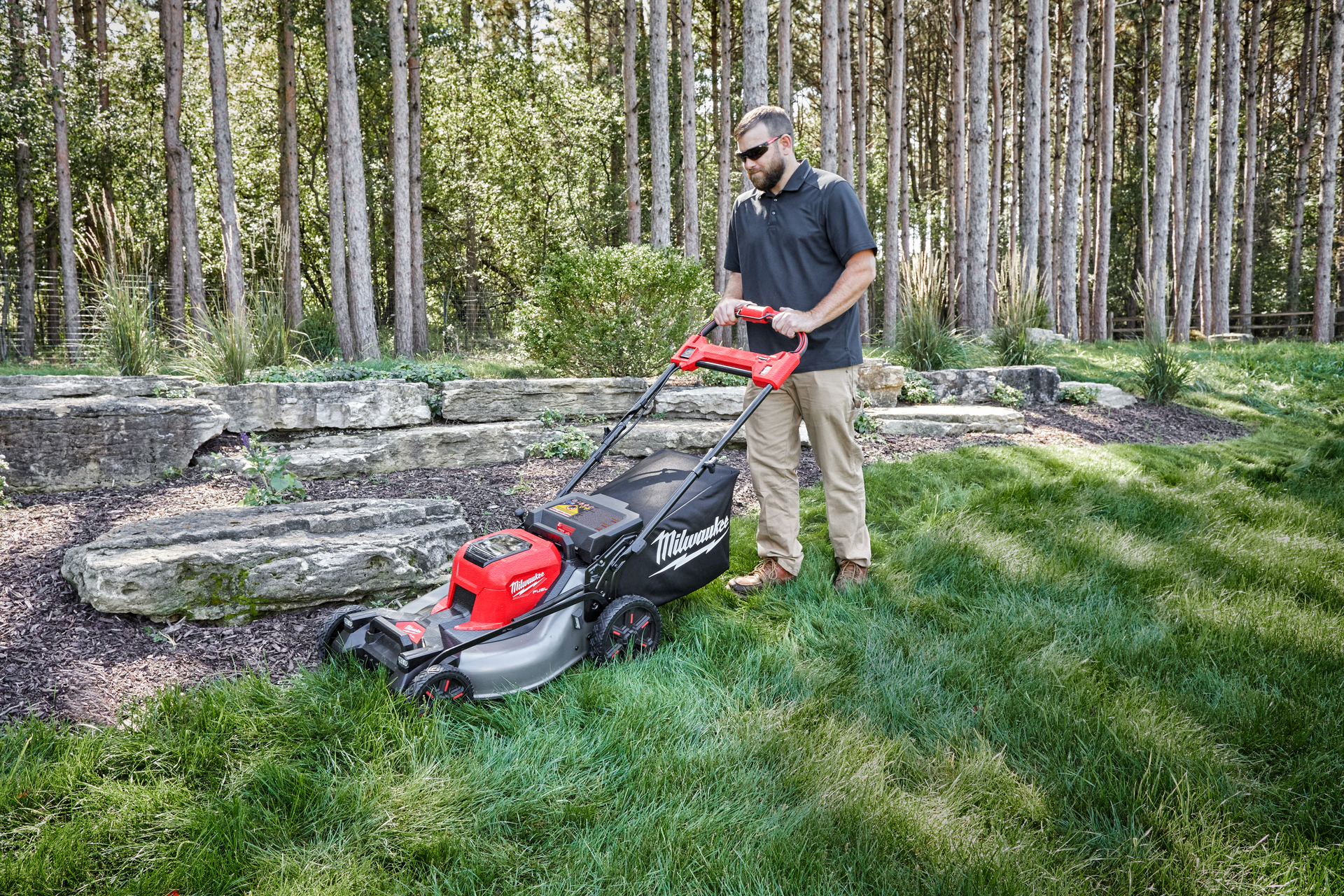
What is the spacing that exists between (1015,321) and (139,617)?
9.53 metres

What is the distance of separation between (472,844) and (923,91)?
100 feet

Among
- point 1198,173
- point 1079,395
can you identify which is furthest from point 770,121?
point 1198,173

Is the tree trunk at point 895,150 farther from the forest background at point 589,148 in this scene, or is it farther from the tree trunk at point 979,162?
the tree trunk at point 979,162

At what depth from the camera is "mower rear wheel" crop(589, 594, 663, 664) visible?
266 centimetres

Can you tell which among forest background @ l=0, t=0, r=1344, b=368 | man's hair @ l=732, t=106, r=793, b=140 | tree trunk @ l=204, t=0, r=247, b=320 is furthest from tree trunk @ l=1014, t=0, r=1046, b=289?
tree trunk @ l=204, t=0, r=247, b=320

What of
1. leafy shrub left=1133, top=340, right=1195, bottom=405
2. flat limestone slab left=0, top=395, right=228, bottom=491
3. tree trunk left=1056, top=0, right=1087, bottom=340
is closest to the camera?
flat limestone slab left=0, top=395, right=228, bottom=491

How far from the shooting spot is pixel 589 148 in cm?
2144

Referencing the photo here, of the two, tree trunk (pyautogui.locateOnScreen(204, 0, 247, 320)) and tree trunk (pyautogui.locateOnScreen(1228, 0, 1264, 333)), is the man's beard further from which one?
tree trunk (pyautogui.locateOnScreen(1228, 0, 1264, 333))

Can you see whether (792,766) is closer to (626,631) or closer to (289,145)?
(626,631)

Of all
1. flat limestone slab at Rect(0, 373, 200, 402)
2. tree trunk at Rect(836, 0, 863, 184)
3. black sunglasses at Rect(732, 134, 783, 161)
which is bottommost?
flat limestone slab at Rect(0, 373, 200, 402)

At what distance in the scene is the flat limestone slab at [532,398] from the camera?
20.0ft

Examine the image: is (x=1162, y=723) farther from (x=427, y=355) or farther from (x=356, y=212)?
(x=427, y=355)

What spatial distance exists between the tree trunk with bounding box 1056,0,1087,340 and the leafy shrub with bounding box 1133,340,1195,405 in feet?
24.6

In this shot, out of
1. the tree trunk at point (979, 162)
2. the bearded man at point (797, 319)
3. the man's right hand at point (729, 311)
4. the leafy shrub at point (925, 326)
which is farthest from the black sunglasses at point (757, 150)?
the tree trunk at point (979, 162)
